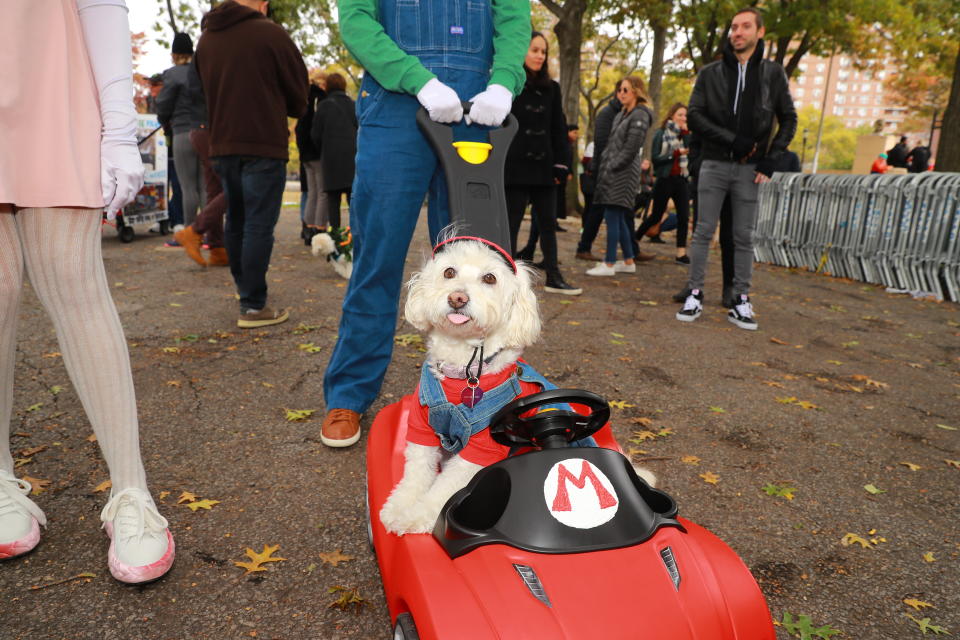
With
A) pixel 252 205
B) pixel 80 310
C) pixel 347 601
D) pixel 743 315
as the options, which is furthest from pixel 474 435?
pixel 743 315

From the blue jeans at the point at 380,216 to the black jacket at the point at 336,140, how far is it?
15.2 ft

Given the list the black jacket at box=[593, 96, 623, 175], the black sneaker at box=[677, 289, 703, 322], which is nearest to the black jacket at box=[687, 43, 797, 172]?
the black sneaker at box=[677, 289, 703, 322]

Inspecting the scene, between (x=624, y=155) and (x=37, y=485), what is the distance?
5.94 metres

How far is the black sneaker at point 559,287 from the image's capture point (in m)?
6.24

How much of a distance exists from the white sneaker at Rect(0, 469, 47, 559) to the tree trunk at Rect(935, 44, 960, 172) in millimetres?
10546

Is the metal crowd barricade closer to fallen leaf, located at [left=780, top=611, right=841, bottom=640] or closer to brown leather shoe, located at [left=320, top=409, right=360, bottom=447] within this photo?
fallen leaf, located at [left=780, top=611, right=841, bottom=640]

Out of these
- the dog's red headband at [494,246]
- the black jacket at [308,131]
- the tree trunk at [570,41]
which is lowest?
the dog's red headband at [494,246]

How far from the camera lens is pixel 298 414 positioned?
10.2 feet

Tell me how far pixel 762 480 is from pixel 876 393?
1.78 metres

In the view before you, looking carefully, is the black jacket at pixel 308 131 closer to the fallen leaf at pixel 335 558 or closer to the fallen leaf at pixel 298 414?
the fallen leaf at pixel 298 414

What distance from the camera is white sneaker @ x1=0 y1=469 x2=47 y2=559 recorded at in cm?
190

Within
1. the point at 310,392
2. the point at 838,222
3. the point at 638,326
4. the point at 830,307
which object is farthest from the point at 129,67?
the point at 838,222

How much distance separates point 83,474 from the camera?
2.46m

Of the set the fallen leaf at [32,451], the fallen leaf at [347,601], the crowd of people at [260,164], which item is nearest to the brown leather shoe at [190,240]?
the crowd of people at [260,164]
